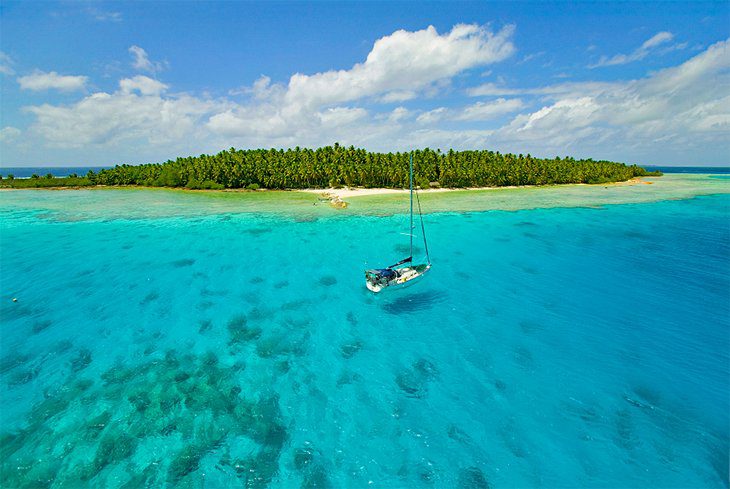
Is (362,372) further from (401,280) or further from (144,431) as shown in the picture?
(401,280)

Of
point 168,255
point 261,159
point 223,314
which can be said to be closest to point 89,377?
point 223,314

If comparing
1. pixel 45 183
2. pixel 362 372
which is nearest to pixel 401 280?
pixel 362 372

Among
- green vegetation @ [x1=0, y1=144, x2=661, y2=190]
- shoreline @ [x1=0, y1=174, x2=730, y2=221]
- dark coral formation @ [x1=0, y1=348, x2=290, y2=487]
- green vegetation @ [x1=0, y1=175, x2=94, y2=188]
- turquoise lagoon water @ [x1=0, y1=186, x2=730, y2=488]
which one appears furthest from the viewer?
green vegetation @ [x1=0, y1=175, x2=94, y2=188]

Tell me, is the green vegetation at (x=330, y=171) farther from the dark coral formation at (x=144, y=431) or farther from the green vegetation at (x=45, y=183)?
the dark coral formation at (x=144, y=431)

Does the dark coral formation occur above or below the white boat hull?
below

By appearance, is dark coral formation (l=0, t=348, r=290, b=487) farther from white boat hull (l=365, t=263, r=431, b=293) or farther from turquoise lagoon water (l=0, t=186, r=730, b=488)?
white boat hull (l=365, t=263, r=431, b=293)

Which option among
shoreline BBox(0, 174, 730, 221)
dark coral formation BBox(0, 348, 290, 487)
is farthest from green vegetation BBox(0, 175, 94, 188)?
dark coral formation BBox(0, 348, 290, 487)

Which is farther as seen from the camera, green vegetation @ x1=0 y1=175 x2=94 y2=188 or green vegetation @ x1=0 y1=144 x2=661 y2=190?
green vegetation @ x1=0 y1=175 x2=94 y2=188

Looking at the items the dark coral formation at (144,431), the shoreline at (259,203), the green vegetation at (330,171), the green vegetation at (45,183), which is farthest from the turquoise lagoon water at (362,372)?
the green vegetation at (45,183)
